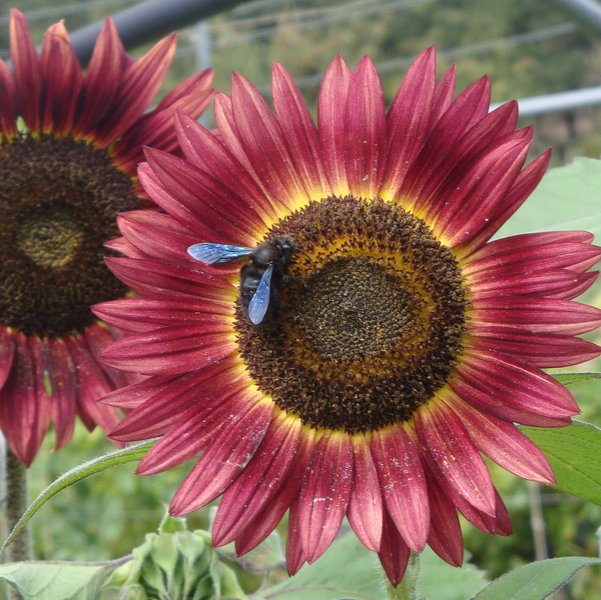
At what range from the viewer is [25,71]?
0.93m

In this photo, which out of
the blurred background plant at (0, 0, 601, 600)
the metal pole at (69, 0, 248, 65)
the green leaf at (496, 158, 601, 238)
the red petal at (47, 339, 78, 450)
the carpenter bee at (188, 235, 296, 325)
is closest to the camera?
the carpenter bee at (188, 235, 296, 325)

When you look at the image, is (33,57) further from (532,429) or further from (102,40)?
(532,429)

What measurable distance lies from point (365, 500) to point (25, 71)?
50 centimetres

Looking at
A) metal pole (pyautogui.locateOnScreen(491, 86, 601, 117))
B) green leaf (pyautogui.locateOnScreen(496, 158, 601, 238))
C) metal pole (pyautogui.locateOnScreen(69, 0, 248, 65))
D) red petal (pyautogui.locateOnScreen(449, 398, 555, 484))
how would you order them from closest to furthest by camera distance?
1. red petal (pyautogui.locateOnScreen(449, 398, 555, 484))
2. green leaf (pyautogui.locateOnScreen(496, 158, 601, 238))
3. metal pole (pyautogui.locateOnScreen(69, 0, 248, 65))
4. metal pole (pyautogui.locateOnScreen(491, 86, 601, 117))

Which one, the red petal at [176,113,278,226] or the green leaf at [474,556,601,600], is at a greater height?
the red petal at [176,113,278,226]

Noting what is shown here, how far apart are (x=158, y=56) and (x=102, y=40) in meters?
0.05

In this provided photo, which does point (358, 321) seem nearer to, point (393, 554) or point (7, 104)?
point (393, 554)

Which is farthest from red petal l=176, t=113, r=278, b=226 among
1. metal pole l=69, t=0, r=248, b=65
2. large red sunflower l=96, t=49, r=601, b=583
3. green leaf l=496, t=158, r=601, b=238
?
metal pole l=69, t=0, r=248, b=65

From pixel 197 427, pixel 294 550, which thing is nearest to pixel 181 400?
pixel 197 427

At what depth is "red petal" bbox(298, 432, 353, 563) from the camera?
Result: 0.63 metres

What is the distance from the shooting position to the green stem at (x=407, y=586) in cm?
66

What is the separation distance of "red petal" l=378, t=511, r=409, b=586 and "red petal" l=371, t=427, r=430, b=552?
0.05 ft

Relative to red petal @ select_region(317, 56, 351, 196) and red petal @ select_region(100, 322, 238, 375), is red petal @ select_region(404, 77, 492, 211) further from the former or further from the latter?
red petal @ select_region(100, 322, 238, 375)

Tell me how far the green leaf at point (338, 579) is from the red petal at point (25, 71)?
463mm
